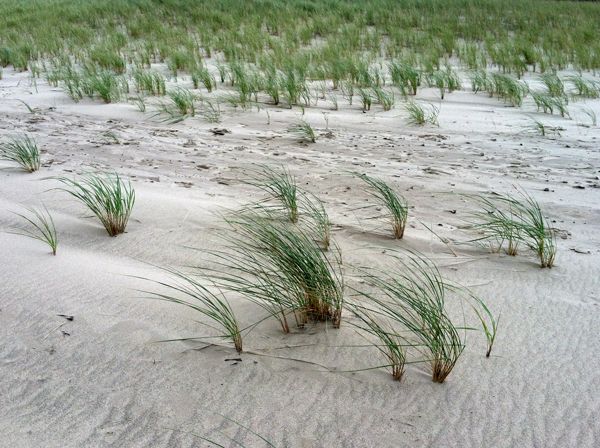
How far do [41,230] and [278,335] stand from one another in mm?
1477

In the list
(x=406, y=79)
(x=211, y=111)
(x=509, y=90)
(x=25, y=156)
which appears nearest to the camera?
(x=25, y=156)

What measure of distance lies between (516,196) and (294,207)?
5.12 feet

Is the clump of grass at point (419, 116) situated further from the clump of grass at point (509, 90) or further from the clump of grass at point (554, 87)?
the clump of grass at point (554, 87)

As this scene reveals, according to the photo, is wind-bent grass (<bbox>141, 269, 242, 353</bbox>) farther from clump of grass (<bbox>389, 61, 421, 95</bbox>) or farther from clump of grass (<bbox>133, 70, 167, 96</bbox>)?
clump of grass (<bbox>389, 61, 421, 95</bbox>)

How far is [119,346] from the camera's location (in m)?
2.10

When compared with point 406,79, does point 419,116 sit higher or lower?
lower

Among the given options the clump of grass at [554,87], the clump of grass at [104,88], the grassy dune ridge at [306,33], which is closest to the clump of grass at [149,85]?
the clump of grass at [104,88]

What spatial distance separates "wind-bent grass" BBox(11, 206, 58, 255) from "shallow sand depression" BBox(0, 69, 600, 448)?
0.17 feet

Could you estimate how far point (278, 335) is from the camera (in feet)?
7.20

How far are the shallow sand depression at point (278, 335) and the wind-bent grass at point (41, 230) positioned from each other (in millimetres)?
Result: 52

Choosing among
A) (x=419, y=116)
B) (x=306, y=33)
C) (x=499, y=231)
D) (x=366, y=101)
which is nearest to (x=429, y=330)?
(x=499, y=231)

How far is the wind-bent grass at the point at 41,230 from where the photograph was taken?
2.82m

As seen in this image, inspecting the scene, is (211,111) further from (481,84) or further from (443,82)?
(481,84)

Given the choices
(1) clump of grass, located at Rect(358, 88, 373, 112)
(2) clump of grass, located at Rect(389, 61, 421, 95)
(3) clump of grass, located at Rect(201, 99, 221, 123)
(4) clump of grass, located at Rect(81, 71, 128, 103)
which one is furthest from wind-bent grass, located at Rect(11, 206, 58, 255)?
(2) clump of grass, located at Rect(389, 61, 421, 95)
